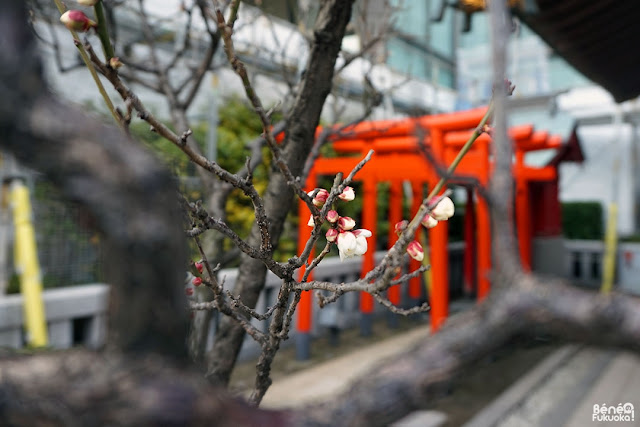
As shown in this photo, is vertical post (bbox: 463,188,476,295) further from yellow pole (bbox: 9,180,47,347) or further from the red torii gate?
yellow pole (bbox: 9,180,47,347)

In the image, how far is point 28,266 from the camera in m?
2.83

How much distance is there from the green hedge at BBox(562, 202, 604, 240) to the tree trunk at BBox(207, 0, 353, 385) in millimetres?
11059

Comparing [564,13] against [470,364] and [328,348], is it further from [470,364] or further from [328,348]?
[328,348]

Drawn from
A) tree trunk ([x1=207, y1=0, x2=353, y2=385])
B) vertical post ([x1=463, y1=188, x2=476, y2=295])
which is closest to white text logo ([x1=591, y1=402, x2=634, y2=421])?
tree trunk ([x1=207, y1=0, x2=353, y2=385])

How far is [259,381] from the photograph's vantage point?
862 millimetres

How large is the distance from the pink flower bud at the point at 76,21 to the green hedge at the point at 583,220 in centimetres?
1178

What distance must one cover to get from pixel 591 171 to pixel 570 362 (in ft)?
28.9

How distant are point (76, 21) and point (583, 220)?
12.0 m

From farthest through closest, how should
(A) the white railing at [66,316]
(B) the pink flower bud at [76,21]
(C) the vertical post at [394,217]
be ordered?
(C) the vertical post at [394,217]
(A) the white railing at [66,316]
(B) the pink flower bud at [76,21]

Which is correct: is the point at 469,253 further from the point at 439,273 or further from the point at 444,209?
the point at 444,209

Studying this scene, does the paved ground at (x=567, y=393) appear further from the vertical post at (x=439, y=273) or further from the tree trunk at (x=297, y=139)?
the tree trunk at (x=297, y=139)

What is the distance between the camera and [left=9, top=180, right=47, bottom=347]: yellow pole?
2.39 metres

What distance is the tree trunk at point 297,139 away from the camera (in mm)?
1296

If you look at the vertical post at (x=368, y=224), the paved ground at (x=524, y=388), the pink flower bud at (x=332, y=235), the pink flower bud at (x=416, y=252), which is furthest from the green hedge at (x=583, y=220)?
the pink flower bud at (x=332, y=235)
